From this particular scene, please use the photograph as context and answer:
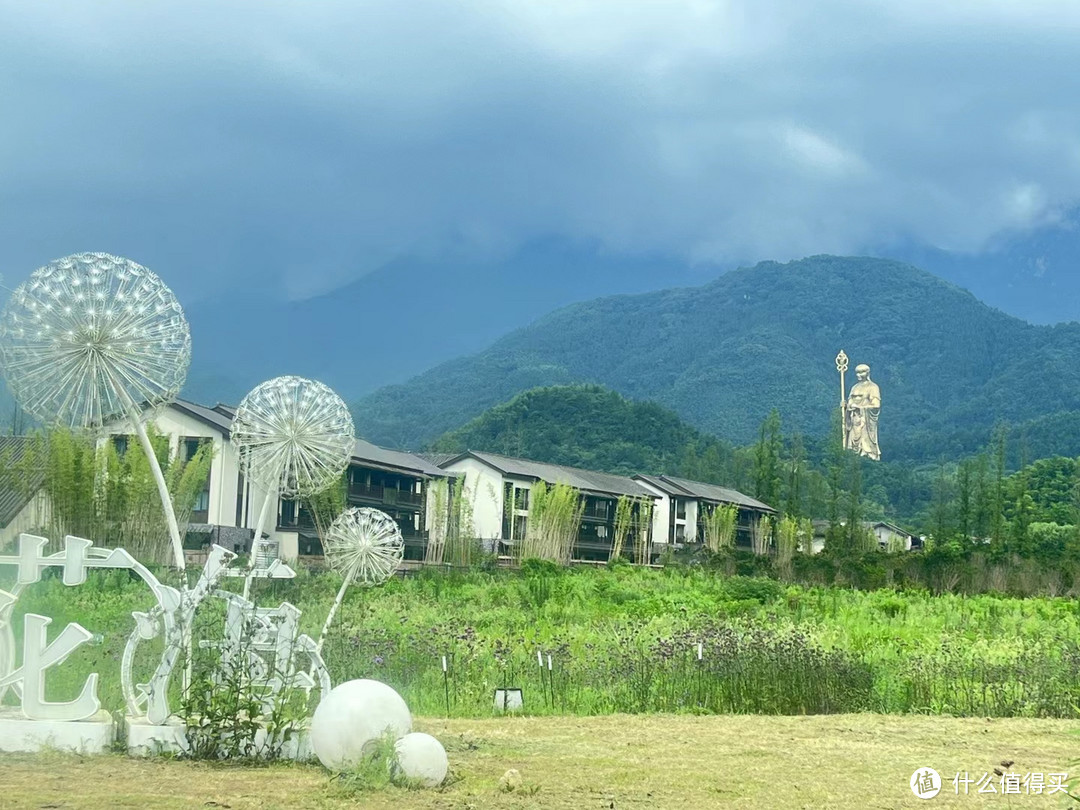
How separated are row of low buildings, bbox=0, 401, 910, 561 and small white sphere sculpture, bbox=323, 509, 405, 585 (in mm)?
7214

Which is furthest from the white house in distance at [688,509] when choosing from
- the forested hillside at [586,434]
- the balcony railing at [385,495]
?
the balcony railing at [385,495]

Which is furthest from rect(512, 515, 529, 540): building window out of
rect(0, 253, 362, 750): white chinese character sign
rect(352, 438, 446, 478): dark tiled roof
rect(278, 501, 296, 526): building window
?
rect(0, 253, 362, 750): white chinese character sign

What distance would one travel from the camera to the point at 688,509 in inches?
1887

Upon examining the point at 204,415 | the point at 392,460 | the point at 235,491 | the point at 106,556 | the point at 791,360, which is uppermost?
the point at 791,360

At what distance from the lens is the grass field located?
16.9 feet

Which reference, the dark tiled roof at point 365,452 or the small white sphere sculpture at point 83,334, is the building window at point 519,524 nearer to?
the dark tiled roof at point 365,452

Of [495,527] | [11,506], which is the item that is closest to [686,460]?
[495,527]

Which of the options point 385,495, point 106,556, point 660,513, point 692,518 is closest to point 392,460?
point 385,495

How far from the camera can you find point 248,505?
93.6 feet

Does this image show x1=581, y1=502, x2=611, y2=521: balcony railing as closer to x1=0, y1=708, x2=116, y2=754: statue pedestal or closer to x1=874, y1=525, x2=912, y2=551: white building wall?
x1=874, y1=525, x2=912, y2=551: white building wall

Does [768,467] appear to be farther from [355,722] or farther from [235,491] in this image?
[355,722]

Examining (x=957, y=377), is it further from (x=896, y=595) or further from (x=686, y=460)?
(x=896, y=595)

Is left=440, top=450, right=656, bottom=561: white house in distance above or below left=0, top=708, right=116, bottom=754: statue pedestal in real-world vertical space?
above
